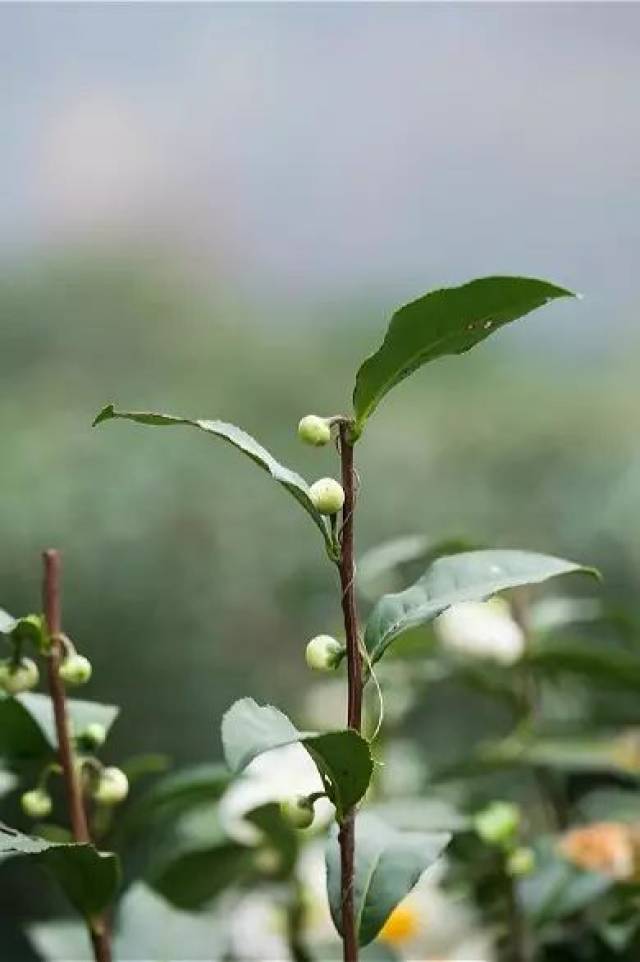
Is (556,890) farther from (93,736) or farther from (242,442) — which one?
(242,442)

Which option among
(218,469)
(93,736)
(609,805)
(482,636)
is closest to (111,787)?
(93,736)

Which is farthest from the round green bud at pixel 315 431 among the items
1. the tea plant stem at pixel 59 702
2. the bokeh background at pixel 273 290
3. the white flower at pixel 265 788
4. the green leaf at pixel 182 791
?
the bokeh background at pixel 273 290

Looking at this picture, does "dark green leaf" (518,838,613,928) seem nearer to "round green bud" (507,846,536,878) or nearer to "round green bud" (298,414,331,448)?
"round green bud" (507,846,536,878)

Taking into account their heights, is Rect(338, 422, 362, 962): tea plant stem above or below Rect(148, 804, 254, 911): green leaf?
above

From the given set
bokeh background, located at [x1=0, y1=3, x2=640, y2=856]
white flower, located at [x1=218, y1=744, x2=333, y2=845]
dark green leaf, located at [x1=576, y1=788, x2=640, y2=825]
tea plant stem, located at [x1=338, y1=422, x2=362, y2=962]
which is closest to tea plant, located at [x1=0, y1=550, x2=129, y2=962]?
tea plant stem, located at [x1=338, y1=422, x2=362, y2=962]

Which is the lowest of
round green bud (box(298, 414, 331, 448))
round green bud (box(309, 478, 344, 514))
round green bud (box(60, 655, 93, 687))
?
round green bud (box(60, 655, 93, 687))

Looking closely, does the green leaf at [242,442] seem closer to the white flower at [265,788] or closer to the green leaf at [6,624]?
the green leaf at [6,624]
